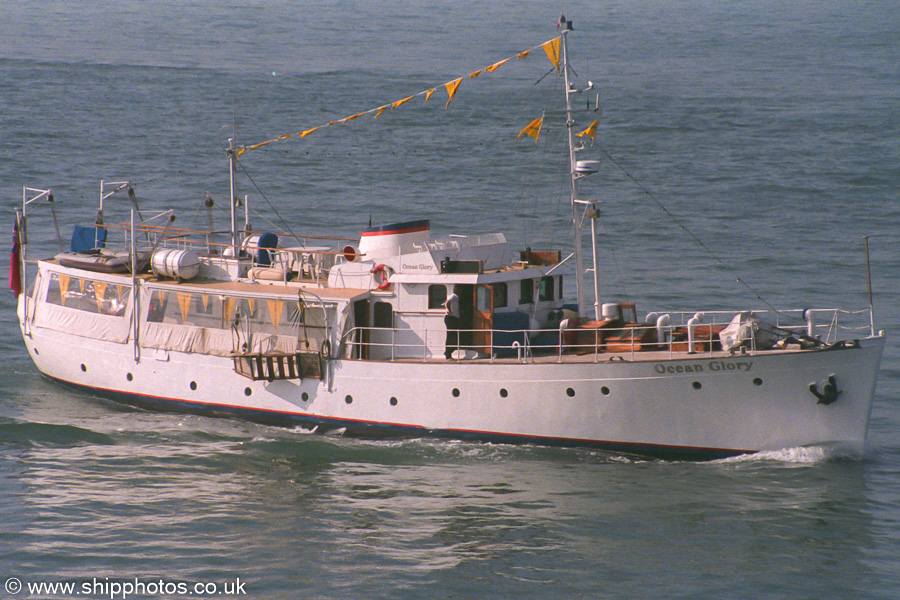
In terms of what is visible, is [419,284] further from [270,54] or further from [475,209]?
[270,54]

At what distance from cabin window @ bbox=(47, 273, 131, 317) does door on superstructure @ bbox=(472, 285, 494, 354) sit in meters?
9.82

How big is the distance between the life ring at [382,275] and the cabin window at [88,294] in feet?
23.6

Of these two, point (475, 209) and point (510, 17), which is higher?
point (510, 17)

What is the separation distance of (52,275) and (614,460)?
17.0 m

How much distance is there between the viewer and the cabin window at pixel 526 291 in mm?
26250

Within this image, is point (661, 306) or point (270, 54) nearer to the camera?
point (661, 306)

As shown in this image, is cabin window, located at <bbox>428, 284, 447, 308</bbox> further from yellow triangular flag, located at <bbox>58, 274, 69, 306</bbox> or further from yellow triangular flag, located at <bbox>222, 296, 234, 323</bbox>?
yellow triangular flag, located at <bbox>58, 274, 69, 306</bbox>

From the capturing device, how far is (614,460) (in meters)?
23.5

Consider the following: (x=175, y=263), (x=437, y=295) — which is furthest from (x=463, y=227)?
(x=437, y=295)

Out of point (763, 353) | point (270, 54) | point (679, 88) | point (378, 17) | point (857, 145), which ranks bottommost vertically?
point (763, 353)

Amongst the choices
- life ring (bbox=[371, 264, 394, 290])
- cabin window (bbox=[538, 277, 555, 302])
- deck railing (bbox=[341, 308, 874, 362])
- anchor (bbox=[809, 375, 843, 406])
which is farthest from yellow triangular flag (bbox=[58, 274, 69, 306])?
anchor (bbox=[809, 375, 843, 406])

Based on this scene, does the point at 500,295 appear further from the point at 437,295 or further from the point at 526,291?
the point at 437,295

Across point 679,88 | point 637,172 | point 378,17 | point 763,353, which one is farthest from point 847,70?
point 763,353

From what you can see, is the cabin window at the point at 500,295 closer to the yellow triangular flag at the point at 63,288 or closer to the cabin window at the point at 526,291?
the cabin window at the point at 526,291
